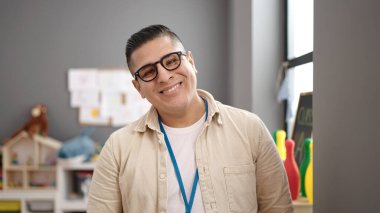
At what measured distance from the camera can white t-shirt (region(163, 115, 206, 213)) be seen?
1.28m

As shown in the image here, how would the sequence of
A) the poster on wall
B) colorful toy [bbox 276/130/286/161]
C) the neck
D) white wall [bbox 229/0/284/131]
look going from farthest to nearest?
the poster on wall
white wall [bbox 229/0/284/131]
colorful toy [bbox 276/130/286/161]
the neck

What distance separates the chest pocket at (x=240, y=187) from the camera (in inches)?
50.3

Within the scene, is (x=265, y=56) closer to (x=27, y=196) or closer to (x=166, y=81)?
(x=166, y=81)

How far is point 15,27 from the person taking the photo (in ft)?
12.9

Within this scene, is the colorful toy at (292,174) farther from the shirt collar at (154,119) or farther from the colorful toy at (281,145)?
the shirt collar at (154,119)

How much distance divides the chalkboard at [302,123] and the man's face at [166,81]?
3.56 ft

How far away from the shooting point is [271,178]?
1.33 m

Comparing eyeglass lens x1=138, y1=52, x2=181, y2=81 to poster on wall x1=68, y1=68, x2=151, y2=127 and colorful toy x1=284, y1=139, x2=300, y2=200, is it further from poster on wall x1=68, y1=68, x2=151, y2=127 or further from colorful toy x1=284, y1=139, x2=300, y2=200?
poster on wall x1=68, y1=68, x2=151, y2=127

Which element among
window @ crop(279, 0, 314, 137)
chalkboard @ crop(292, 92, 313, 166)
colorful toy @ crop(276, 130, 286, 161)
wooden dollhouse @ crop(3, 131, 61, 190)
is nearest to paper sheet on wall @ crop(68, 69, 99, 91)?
wooden dollhouse @ crop(3, 131, 61, 190)

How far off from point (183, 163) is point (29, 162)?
2.91 meters

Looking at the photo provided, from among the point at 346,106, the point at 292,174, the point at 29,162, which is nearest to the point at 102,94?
the point at 29,162

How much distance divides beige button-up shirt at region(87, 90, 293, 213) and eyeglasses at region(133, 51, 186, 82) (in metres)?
0.14

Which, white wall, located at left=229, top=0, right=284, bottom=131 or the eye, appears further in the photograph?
white wall, located at left=229, top=0, right=284, bottom=131

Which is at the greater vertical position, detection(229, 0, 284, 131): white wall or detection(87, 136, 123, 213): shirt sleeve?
detection(229, 0, 284, 131): white wall
